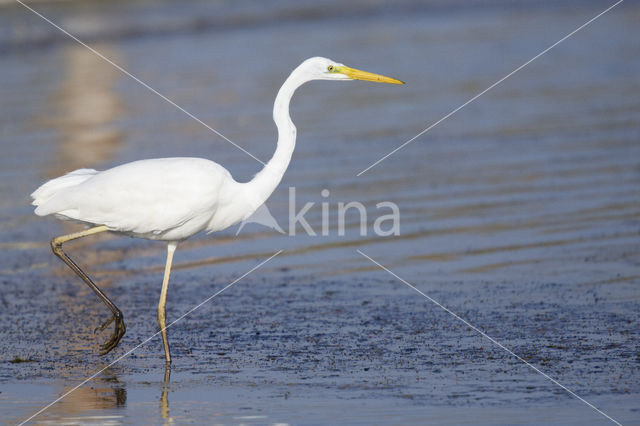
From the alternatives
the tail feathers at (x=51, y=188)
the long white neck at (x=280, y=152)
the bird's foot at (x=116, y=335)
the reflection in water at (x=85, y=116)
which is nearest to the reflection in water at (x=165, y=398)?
the bird's foot at (x=116, y=335)

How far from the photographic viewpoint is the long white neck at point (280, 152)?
8430 mm

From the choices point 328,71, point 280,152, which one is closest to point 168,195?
point 280,152

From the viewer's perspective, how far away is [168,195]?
8266 millimetres

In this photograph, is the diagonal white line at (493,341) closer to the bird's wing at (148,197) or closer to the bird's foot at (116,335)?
the bird's wing at (148,197)

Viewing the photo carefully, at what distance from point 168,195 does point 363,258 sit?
2.84 metres

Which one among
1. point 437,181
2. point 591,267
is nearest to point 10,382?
point 591,267

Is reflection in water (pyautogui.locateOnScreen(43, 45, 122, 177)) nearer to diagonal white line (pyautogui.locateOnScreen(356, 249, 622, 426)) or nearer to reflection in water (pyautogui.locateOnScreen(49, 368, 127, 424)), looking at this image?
diagonal white line (pyautogui.locateOnScreen(356, 249, 622, 426))

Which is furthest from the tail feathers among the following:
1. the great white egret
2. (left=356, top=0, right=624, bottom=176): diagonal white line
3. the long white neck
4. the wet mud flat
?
(left=356, top=0, right=624, bottom=176): diagonal white line

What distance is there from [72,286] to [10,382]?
8.87 ft

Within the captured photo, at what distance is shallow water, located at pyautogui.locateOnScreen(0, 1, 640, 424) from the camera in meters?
7.03

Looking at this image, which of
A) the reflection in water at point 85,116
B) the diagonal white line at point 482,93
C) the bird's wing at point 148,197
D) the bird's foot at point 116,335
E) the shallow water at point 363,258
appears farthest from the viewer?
the reflection in water at point 85,116

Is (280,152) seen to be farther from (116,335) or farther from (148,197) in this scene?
(116,335)

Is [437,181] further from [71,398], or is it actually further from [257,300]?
[71,398]

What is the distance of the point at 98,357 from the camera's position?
26.3 feet
